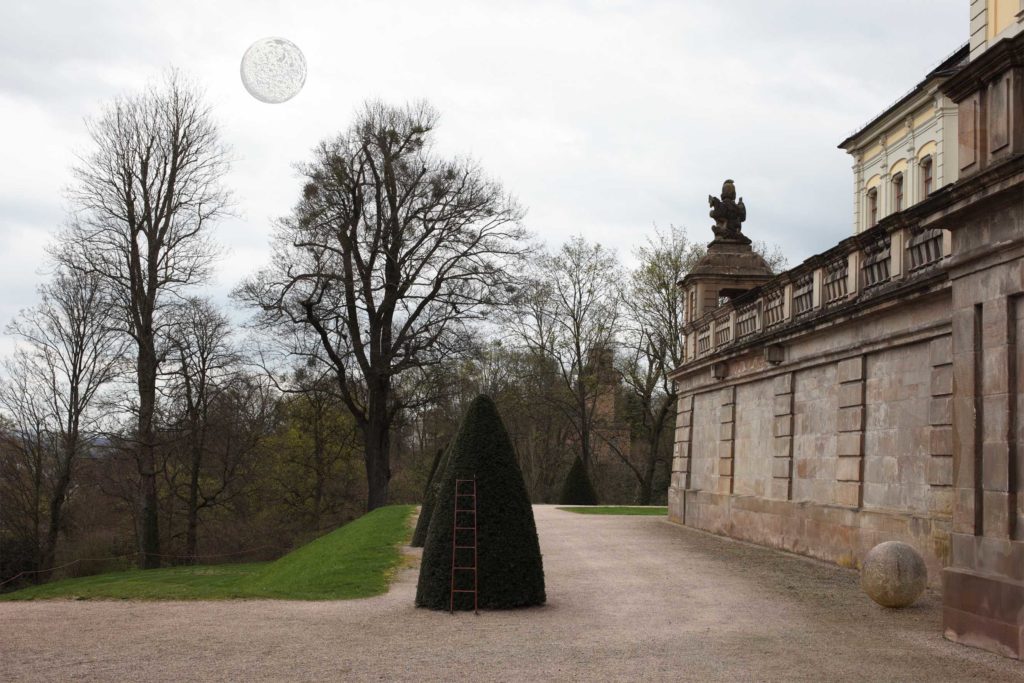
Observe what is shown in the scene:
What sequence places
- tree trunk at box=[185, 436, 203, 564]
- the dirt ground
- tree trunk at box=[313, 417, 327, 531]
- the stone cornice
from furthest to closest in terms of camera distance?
tree trunk at box=[313, 417, 327, 531], tree trunk at box=[185, 436, 203, 564], the stone cornice, the dirt ground

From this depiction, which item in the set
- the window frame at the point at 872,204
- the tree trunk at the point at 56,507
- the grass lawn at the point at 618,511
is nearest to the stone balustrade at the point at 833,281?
the grass lawn at the point at 618,511

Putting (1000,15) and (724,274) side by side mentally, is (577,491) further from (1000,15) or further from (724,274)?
(1000,15)

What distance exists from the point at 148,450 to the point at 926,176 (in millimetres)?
29897

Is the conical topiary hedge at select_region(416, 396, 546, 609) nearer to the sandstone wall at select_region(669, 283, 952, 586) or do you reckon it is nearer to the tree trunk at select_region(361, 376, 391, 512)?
the sandstone wall at select_region(669, 283, 952, 586)

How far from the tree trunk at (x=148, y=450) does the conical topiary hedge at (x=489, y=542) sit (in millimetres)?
20770

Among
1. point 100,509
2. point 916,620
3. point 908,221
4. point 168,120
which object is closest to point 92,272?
point 168,120

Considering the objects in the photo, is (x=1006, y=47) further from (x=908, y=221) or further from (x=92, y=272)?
(x=92, y=272)

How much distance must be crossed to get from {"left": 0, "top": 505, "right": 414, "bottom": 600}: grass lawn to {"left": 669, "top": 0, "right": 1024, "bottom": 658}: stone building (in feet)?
23.7

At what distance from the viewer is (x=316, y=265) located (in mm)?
33719

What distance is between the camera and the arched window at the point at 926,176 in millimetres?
39062

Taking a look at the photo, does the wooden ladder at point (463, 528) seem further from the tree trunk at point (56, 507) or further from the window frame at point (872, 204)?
the window frame at point (872, 204)

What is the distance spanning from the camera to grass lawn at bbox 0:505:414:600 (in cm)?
1440

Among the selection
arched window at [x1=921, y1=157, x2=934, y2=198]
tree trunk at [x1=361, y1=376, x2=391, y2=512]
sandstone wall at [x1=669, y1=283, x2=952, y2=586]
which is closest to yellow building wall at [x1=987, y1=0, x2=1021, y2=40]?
sandstone wall at [x1=669, y1=283, x2=952, y2=586]

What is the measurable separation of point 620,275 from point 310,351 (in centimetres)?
1950
